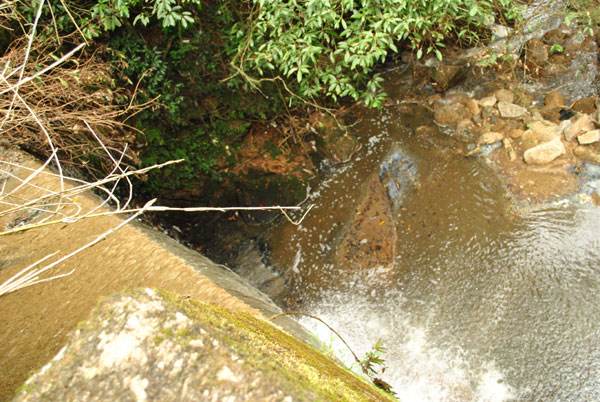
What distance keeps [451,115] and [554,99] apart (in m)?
1.39

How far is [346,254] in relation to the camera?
14.9ft

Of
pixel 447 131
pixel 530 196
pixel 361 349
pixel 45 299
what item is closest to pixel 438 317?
pixel 361 349

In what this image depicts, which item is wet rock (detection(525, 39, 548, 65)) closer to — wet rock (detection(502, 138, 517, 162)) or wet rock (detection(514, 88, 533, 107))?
wet rock (detection(514, 88, 533, 107))

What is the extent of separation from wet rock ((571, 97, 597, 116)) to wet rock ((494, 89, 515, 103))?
2.49 ft

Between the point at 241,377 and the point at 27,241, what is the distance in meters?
2.07

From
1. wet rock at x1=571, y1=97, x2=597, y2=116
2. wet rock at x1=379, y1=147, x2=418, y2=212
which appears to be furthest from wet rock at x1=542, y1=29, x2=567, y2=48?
wet rock at x1=379, y1=147, x2=418, y2=212

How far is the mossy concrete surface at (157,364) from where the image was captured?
802 millimetres

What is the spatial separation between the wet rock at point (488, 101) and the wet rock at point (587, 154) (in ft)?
3.82

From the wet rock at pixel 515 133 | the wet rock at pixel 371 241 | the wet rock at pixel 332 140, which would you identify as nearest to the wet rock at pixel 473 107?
the wet rock at pixel 515 133

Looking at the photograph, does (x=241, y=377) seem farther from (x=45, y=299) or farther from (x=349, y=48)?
(x=349, y=48)

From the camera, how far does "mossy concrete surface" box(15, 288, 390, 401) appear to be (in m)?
0.80

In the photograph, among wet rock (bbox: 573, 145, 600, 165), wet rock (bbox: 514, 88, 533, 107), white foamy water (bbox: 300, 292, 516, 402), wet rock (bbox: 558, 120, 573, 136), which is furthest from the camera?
wet rock (bbox: 514, 88, 533, 107)

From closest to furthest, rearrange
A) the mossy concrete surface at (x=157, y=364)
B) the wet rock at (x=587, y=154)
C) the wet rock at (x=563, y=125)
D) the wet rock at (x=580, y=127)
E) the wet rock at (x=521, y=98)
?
the mossy concrete surface at (x=157, y=364)
the wet rock at (x=587, y=154)
the wet rock at (x=580, y=127)
the wet rock at (x=563, y=125)
the wet rock at (x=521, y=98)

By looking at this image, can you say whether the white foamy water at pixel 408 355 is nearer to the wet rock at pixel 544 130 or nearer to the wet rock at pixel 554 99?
the wet rock at pixel 544 130
